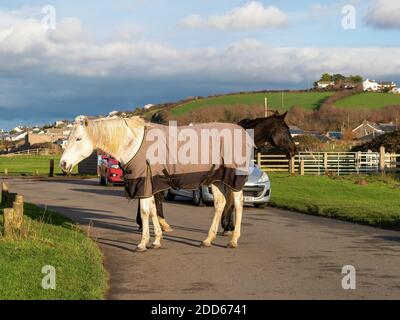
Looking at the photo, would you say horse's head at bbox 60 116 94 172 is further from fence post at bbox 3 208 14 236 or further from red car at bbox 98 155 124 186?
red car at bbox 98 155 124 186

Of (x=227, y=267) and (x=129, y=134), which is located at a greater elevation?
(x=129, y=134)

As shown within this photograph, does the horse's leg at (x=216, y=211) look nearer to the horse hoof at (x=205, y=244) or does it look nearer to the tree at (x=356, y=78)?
the horse hoof at (x=205, y=244)

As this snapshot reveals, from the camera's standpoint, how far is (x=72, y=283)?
8.56 m

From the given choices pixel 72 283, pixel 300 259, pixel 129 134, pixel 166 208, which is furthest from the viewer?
pixel 166 208

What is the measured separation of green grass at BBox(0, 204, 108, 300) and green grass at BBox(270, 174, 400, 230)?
7507mm

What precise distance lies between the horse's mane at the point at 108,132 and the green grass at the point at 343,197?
7.00 metres

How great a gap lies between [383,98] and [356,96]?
5.30 m

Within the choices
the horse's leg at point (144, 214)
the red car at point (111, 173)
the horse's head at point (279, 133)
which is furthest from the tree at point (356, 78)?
the horse's leg at point (144, 214)

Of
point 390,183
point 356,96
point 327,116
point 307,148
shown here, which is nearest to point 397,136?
point 307,148

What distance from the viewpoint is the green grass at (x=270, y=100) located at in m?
93.5

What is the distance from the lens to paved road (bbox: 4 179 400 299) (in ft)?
28.0

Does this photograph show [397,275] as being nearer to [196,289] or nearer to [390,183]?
[196,289]

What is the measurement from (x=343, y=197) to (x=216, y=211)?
52.5 feet

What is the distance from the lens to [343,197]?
27.7 metres
